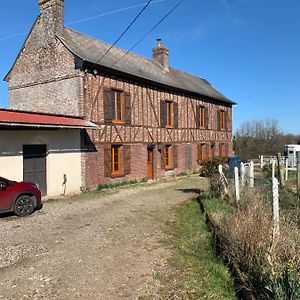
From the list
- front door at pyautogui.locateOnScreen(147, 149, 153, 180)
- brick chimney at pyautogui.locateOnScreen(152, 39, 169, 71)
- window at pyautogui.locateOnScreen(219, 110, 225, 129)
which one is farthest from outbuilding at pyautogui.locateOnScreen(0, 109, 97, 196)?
window at pyautogui.locateOnScreen(219, 110, 225, 129)

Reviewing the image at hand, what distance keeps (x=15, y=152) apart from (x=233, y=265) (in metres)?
10.7

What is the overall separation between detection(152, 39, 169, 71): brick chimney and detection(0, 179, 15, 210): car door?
18156mm

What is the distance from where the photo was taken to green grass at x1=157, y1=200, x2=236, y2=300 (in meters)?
4.78

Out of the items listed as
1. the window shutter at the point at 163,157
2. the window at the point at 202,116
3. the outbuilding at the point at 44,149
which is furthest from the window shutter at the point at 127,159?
the window at the point at 202,116

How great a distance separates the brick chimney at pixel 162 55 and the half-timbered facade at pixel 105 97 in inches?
57.3

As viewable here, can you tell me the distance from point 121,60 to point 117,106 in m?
3.74

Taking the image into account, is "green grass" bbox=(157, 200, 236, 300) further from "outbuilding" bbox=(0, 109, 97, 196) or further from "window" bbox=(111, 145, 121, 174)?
"window" bbox=(111, 145, 121, 174)

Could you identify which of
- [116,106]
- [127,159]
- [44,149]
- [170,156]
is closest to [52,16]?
[116,106]

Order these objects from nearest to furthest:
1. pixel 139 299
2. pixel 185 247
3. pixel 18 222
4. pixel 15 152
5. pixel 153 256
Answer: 1. pixel 139 299
2. pixel 153 256
3. pixel 185 247
4. pixel 18 222
5. pixel 15 152

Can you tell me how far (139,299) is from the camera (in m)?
4.66

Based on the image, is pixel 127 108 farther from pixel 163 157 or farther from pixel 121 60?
pixel 163 157

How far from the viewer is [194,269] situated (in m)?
5.70

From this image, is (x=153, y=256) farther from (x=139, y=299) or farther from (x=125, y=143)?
(x=125, y=143)

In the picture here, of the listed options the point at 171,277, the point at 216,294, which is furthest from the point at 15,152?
Result: the point at 216,294
